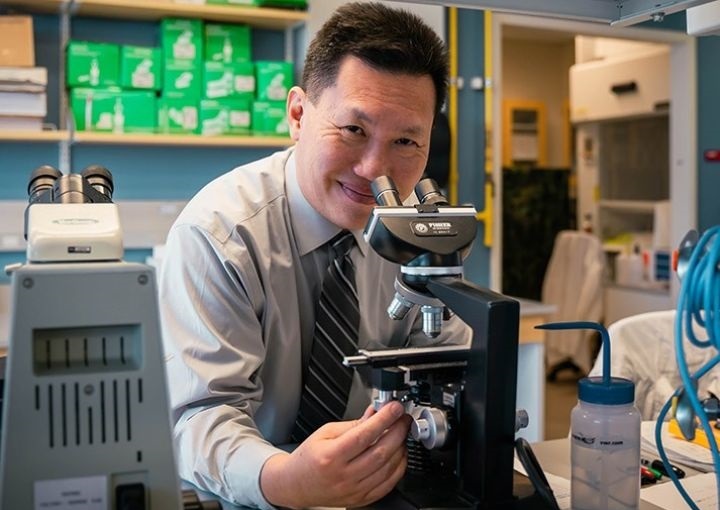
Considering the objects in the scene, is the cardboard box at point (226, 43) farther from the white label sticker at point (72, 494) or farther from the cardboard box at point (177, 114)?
the white label sticker at point (72, 494)

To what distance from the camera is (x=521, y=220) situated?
5.80 meters

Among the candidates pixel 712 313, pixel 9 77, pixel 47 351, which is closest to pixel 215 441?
pixel 47 351

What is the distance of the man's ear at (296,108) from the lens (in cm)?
142

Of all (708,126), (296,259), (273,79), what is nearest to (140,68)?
(273,79)

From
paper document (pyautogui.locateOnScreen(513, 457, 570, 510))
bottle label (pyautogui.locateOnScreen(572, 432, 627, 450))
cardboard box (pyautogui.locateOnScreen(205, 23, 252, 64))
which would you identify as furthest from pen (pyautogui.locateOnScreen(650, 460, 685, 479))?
cardboard box (pyautogui.locateOnScreen(205, 23, 252, 64))

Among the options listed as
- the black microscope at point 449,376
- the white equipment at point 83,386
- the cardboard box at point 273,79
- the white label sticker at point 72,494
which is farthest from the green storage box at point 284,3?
the white label sticker at point 72,494

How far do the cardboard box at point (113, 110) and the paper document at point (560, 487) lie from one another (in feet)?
7.46

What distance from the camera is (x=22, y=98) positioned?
2.86 m

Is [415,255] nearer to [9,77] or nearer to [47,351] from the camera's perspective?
[47,351]

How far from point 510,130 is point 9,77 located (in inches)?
173

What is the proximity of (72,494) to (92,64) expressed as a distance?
100 inches

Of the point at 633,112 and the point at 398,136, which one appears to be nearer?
the point at 398,136

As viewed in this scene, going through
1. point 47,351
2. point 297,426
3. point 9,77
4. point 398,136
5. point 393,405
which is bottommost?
point 297,426

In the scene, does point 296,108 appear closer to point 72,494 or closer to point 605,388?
point 605,388
